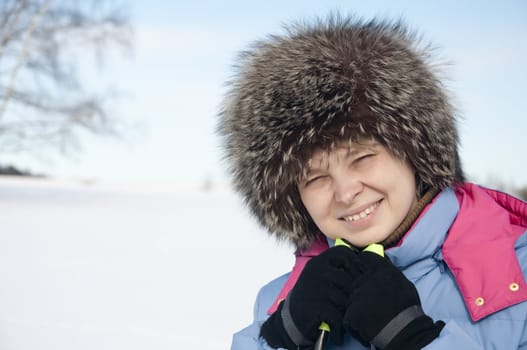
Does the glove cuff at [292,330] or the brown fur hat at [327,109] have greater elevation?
the brown fur hat at [327,109]

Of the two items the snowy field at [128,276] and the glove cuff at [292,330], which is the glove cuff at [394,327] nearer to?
the glove cuff at [292,330]

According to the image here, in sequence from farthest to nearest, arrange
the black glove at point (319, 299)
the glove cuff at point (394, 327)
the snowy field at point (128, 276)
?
the snowy field at point (128, 276) → the black glove at point (319, 299) → the glove cuff at point (394, 327)

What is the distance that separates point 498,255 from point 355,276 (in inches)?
12.5

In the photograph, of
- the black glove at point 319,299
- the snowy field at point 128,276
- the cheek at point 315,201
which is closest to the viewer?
the black glove at point 319,299

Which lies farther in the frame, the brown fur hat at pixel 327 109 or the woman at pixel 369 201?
the brown fur hat at pixel 327 109

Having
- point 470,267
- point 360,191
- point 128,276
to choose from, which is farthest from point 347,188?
point 128,276

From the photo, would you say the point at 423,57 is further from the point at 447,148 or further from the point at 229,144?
the point at 229,144

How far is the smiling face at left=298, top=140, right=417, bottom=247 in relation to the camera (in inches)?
53.2

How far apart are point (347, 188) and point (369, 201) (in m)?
0.07

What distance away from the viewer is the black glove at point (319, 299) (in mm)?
1277

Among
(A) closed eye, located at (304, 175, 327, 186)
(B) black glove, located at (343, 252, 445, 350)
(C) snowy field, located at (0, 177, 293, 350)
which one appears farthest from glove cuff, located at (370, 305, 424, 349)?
(C) snowy field, located at (0, 177, 293, 350)

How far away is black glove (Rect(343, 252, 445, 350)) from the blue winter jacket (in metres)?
0.04

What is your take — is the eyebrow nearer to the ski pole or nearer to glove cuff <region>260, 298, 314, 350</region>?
the ski pole

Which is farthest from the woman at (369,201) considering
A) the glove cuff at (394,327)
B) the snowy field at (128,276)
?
the snowy field at (128,276)
